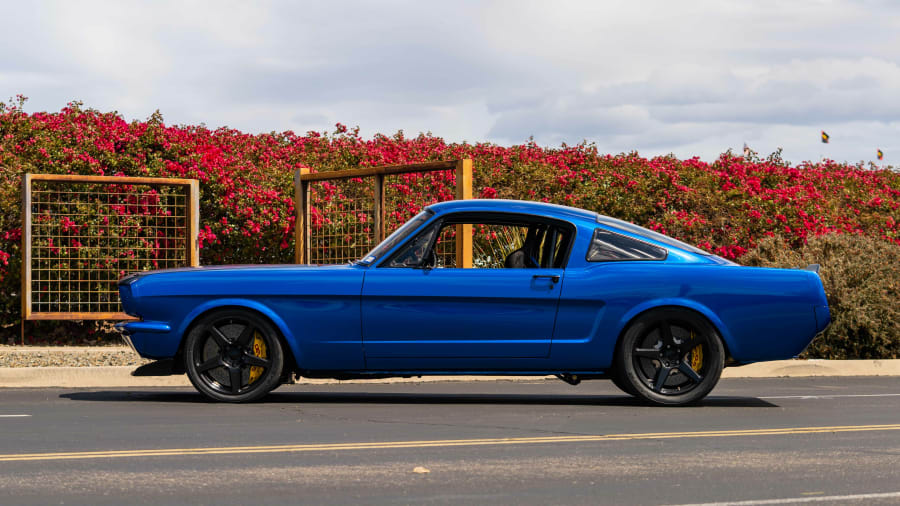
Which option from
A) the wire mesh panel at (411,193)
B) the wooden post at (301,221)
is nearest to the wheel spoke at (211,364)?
the wooden post at (301,221)

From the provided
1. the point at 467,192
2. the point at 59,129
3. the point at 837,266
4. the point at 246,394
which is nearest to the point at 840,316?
the point at 837,266

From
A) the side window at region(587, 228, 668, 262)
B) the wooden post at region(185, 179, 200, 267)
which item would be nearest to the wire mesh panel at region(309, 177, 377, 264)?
the wooden post at region(185, 179, 200, 267)

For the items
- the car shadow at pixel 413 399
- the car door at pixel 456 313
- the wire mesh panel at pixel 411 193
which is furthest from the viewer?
the wire mesh panel at pixel 411 193

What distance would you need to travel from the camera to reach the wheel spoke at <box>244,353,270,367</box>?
396 inches

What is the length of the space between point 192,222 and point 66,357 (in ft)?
9.06

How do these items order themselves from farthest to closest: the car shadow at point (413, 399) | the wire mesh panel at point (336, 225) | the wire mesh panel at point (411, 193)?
1. the wire mesh panel at point (411, 193)
2. the wire mesh panel at point (336, 225)
3. the car shadow at point (413, 399)

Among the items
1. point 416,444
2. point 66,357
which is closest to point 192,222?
point 66,357

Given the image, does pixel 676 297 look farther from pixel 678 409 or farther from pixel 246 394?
pixel 246 394

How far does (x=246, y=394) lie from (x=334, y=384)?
2546mm

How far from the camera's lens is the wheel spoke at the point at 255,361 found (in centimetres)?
1006

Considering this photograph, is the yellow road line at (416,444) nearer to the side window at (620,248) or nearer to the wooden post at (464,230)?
the side window at (620,248)

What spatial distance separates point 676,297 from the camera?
10.0 meters

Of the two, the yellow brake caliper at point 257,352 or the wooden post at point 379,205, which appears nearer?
the yellow brake caliper at point 257,352

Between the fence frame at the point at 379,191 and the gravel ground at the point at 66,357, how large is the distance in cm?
283
